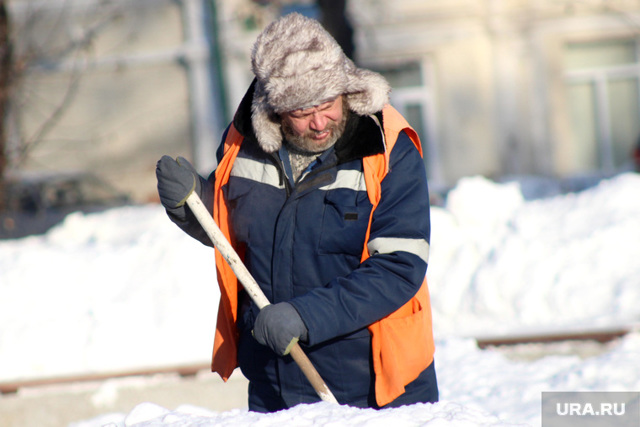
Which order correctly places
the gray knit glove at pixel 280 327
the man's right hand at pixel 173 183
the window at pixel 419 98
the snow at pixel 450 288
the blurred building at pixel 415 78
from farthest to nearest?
the window at pixel 419 98
the blurred building at pixel 415 78
the snow at pixel 450 288
the man's right hand at pixel 173 183
the gray knit glove at pixel 280 327

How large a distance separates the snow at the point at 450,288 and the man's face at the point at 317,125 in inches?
97.7

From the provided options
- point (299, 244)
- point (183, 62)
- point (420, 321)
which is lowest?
point (420, 321)

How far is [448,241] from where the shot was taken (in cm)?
638

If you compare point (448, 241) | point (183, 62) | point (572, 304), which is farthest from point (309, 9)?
point (572, 304)

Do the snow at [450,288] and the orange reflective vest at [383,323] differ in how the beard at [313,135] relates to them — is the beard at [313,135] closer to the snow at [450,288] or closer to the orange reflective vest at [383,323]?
the orange reflective vest at [383,323]

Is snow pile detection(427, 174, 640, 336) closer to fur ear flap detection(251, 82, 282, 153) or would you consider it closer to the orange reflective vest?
the orange reflective vest

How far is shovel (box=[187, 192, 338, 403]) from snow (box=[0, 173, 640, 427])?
2239mm

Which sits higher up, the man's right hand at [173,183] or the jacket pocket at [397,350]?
the man's right hand at [173,183]

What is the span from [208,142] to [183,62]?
5.20 feet

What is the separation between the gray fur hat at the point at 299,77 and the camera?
2.50 metres

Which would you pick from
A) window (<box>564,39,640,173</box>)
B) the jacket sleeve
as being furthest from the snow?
window (<box>564,39,640,173</box>)

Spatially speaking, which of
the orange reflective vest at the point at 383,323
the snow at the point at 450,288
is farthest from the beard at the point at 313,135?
the snow at the point at 450,288

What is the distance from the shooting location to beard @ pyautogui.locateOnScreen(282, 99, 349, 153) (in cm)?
256

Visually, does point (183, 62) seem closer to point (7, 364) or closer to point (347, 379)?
point (7, 364)
